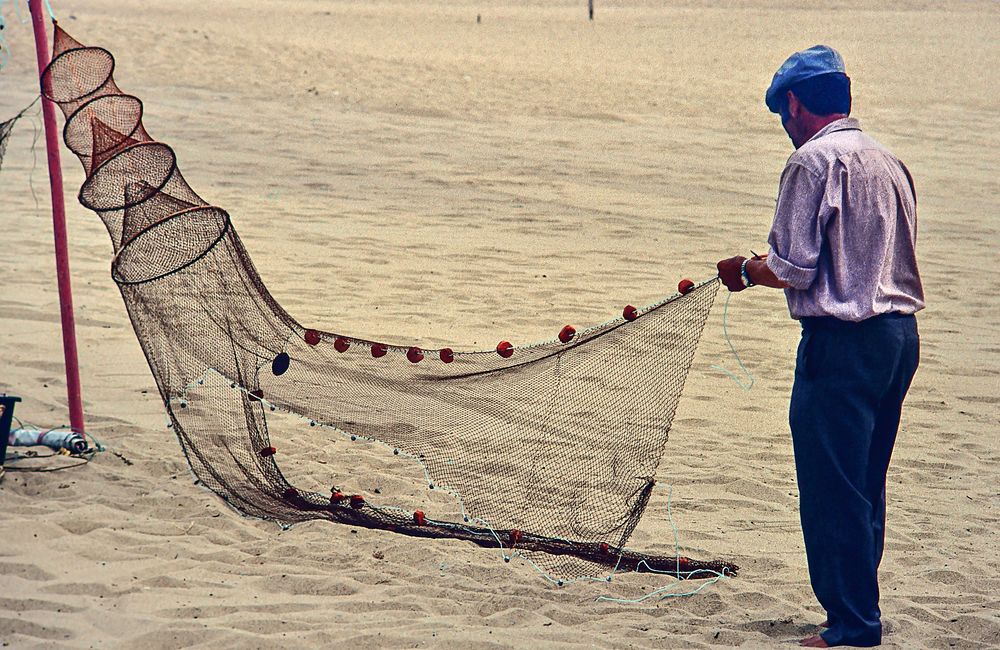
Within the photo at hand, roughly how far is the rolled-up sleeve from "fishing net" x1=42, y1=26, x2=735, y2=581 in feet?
2.18

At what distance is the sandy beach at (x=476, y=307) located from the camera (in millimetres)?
4109

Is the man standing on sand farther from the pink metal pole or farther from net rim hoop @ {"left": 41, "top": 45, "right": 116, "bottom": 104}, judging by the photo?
the pink metal pole

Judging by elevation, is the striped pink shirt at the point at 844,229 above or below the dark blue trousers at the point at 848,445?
above

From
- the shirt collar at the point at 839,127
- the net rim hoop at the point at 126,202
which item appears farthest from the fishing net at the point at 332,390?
the shirt collar at the point at 839,127

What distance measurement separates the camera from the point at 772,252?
11.9ft

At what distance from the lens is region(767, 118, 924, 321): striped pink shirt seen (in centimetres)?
354

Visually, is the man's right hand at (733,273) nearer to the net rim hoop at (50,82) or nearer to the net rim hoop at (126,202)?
the net rim hoop at (126,202)

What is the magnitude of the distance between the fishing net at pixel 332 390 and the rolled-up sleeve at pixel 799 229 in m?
0.66

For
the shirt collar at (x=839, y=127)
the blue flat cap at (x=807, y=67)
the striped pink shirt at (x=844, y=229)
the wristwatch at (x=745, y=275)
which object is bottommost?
the wristwatch at (x=745, y=275)

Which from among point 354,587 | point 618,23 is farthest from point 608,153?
point 618,23

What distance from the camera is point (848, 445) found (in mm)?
3666

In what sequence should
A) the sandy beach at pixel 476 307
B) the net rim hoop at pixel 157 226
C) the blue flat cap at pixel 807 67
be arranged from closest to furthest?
the blue flat cap at pixel 807 67 → the sandy beach at pixel 476 307 → the net rim hoop at pixel 157 226

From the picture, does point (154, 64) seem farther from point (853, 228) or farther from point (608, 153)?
point (853, 228)

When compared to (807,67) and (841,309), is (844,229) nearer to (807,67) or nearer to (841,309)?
(841,309)
